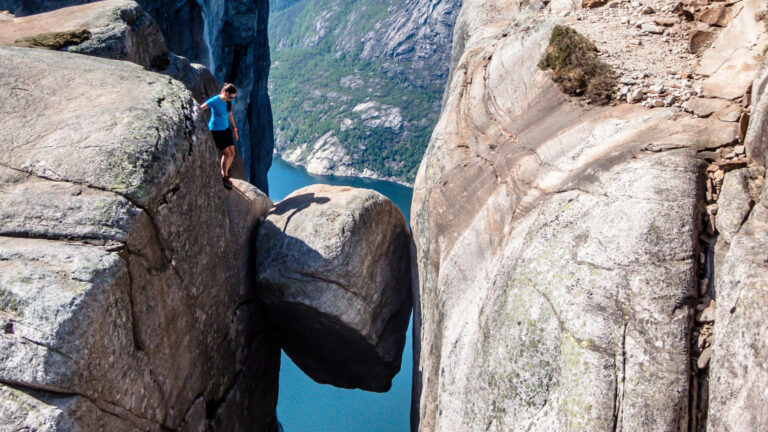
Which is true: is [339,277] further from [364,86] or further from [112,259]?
[364,86]

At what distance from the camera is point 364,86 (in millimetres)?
124312

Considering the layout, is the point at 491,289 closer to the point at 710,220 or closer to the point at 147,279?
the point at 710,220

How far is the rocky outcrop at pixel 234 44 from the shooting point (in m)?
27.5

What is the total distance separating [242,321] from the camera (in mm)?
10773

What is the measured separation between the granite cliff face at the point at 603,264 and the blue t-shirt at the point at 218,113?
501 cm

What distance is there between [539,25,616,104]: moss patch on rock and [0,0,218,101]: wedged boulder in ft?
33.4

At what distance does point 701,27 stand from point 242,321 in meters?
9.71

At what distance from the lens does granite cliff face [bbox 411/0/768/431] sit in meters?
5.83

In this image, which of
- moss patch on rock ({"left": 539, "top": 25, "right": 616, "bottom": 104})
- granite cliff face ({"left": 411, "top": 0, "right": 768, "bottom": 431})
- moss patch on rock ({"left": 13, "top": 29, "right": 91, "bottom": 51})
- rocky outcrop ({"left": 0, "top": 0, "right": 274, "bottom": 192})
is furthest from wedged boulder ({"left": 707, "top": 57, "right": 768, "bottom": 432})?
rocky outcrop ({"left": 0, "top": 0, "right": 274, "bottom": 192})

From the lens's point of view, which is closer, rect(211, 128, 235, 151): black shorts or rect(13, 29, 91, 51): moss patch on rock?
rect(211, 128, 235, 151): black shorts

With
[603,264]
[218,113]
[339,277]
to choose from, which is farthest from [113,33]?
[603,264]

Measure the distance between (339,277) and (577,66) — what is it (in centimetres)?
565

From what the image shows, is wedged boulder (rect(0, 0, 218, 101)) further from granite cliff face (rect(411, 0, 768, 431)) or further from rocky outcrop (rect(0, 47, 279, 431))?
granite cliff face (rect(411, 0, 768, 431))

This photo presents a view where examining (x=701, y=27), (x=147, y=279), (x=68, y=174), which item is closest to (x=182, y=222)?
(x=147, y=279)
